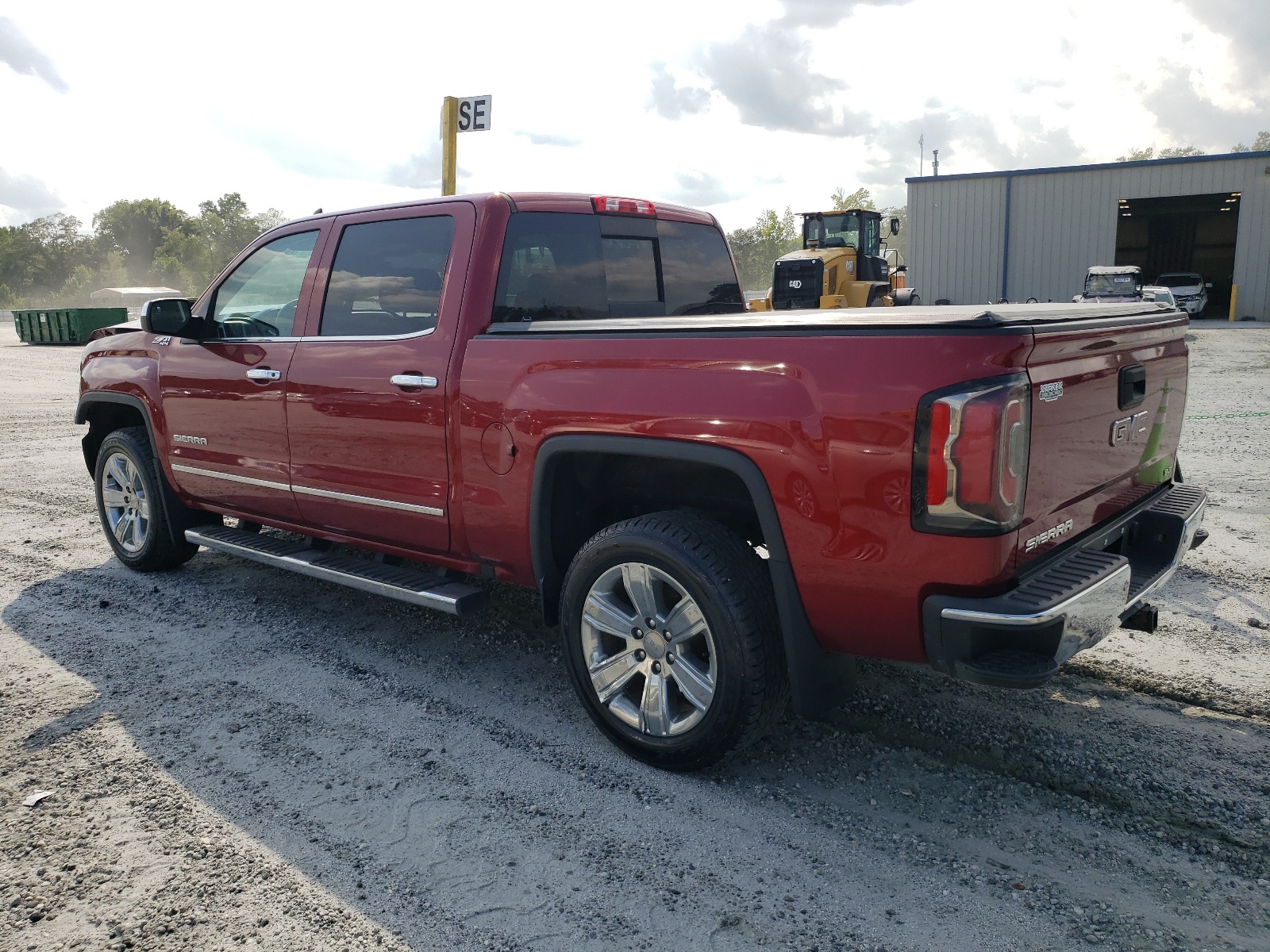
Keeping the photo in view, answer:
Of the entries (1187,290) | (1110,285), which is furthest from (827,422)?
(1187,290)

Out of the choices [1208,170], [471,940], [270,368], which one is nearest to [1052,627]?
[471,940]

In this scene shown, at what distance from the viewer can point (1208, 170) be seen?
31641 mm

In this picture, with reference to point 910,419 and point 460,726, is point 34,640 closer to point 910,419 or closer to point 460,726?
point 460,726

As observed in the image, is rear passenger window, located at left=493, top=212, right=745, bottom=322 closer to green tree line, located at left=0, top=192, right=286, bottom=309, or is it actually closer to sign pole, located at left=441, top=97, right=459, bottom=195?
sign pole, located at left=441, top=97, right=459, bottom=195

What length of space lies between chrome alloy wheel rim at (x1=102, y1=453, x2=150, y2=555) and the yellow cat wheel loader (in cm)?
1448

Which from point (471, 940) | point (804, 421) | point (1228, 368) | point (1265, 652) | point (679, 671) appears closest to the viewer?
point (471, 940)

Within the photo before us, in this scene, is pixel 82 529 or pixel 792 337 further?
pixel 82 529

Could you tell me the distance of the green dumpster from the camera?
30.3 metres

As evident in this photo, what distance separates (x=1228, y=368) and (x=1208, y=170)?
19.4 m

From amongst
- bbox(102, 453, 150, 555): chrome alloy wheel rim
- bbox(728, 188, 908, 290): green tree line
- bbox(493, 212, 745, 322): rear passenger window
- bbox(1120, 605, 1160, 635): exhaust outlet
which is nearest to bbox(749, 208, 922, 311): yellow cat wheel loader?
bbox(493, 212, 745, 322): rear passenger window

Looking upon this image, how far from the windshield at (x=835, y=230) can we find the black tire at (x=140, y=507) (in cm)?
1934

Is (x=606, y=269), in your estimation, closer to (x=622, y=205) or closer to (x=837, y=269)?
(x=622, y=205)

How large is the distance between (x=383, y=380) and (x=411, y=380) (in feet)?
0.63

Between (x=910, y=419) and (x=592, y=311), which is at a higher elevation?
(x=592, y=311)
